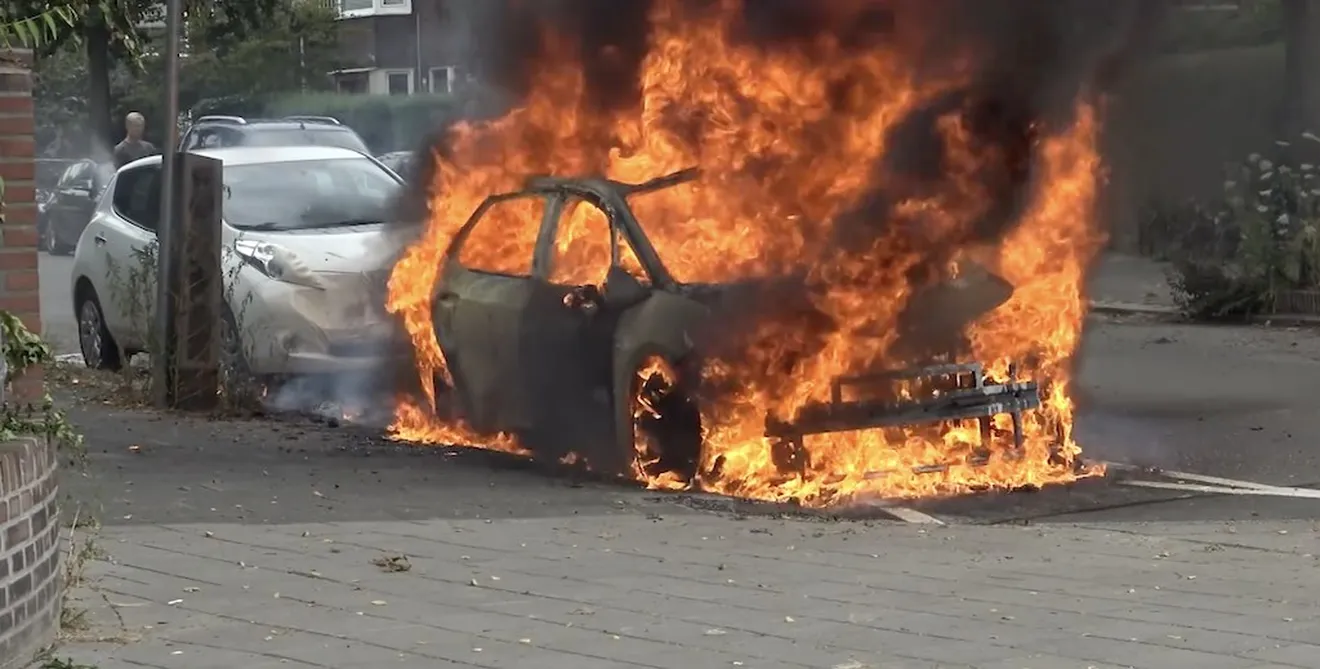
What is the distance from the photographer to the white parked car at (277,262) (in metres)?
12.0

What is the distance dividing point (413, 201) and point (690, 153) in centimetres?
282

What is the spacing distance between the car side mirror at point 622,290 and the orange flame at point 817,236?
0.17 meters

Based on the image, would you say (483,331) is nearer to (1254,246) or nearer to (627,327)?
(627,327)

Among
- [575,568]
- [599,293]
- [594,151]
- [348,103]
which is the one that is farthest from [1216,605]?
[348,103]

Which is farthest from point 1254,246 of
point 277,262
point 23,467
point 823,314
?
point 23,467

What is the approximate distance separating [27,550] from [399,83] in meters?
23.5

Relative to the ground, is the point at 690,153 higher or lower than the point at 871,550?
higher

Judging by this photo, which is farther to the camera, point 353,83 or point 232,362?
point 353,83

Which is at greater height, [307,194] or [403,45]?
[403,45]

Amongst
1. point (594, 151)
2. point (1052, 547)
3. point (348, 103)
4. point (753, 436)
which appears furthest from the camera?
point (348, 103)

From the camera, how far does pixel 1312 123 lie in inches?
724

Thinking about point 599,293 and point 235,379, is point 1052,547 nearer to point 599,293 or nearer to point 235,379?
point 599,293

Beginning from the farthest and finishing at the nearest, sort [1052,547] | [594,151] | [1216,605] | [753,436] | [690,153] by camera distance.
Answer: [594,151] < [690,153] < [753,436] < [1052,547] < [1216,605]

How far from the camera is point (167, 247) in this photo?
1157 centimetres
